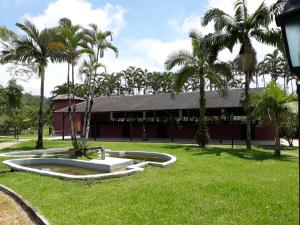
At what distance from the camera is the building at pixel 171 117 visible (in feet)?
78.4

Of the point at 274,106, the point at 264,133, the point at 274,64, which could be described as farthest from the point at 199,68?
the point at 274,64

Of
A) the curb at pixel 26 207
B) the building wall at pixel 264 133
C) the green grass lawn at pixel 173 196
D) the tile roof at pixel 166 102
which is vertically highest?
the tile roof at pixel 166 102

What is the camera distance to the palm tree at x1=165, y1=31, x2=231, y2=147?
690 inches

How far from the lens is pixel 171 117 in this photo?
25219 mm

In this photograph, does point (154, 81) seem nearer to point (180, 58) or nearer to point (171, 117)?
point (171, 117)

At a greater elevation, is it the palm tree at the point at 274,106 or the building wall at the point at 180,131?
the palm tree at the point at 274,106

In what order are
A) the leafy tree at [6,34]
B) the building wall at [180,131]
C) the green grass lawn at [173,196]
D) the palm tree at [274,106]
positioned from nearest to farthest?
the green grass lawn at [173,196], the palm tree at [274,106], the leafy tree at [6,34], the building wall at [180,131]

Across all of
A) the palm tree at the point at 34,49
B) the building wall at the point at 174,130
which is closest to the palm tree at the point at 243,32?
the building wall at the point at 174,130

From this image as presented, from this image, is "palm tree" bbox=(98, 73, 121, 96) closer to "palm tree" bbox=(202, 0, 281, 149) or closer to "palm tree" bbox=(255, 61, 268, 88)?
"palm tree" bbox=(255, 61, 268, 88)

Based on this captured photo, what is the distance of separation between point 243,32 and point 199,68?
3.09 metres

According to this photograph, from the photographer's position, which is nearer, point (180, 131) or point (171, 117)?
point (171, 117)

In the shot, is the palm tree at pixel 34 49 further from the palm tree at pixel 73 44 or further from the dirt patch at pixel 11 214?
the dirt patch at pixel 11 214

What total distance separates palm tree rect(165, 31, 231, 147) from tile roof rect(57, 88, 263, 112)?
358 centimetres

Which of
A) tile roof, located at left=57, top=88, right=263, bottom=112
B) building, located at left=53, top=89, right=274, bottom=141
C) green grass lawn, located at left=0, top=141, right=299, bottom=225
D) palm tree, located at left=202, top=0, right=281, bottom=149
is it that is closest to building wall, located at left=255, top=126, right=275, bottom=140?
building, located at left=53, top=89, right=274, bottom=141
